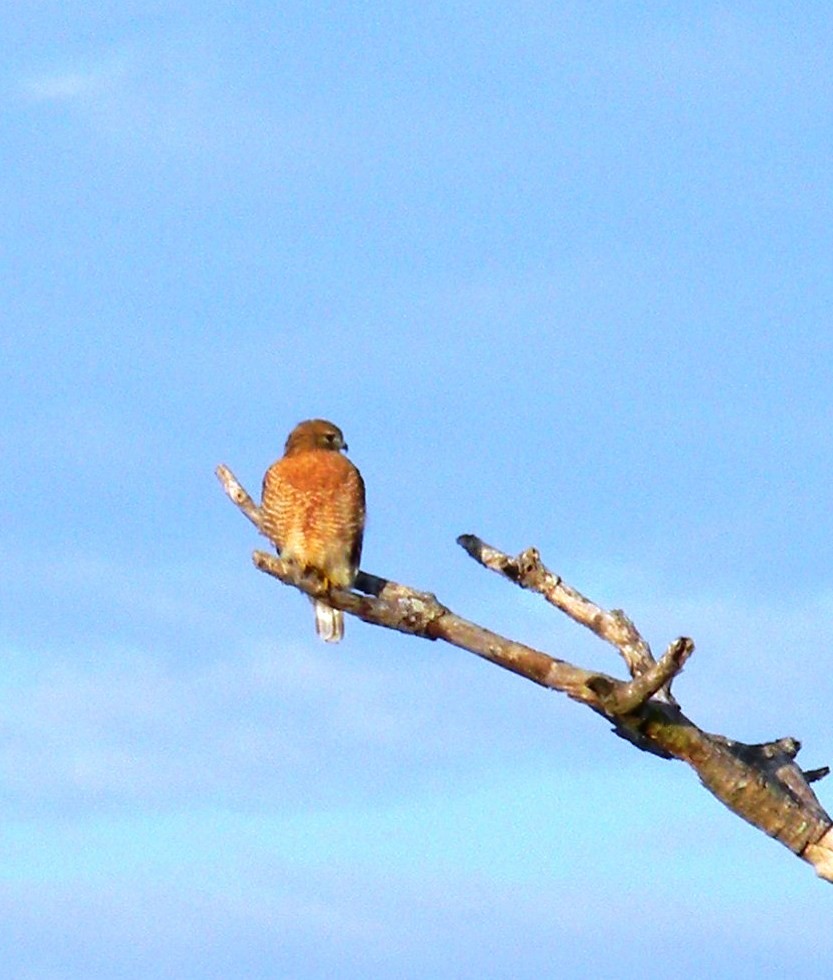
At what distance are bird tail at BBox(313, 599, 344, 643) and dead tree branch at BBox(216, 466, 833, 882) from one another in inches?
143

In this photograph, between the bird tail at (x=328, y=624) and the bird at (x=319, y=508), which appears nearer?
the bird at (x=319, y=508)

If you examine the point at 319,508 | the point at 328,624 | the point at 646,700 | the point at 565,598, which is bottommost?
the point at 646,700

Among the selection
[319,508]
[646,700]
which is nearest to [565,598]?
[646,700]

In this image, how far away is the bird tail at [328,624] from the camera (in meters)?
13.3

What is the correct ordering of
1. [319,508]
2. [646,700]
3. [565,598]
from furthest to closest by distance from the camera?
[319,508] < [565,598] < [646,700]

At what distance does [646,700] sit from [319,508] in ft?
16.6

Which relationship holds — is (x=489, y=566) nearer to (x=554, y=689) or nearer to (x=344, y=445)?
(x=554, y=689)

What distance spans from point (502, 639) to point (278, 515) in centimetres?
468

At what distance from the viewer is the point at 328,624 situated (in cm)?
1329

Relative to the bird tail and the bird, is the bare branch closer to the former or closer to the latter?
the bird

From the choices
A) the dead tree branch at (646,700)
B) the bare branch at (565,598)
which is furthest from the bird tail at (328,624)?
the dead tree branch at (646,700)

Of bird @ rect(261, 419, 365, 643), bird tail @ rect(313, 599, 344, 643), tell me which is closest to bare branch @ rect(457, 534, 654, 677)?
bird @ rect(261, 419, 365, 643)

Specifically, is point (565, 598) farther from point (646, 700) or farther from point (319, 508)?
point (319, 508)

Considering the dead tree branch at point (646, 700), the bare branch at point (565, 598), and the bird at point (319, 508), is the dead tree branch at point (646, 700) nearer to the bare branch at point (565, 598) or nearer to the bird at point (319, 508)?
the bare branch at point (565, 598)
